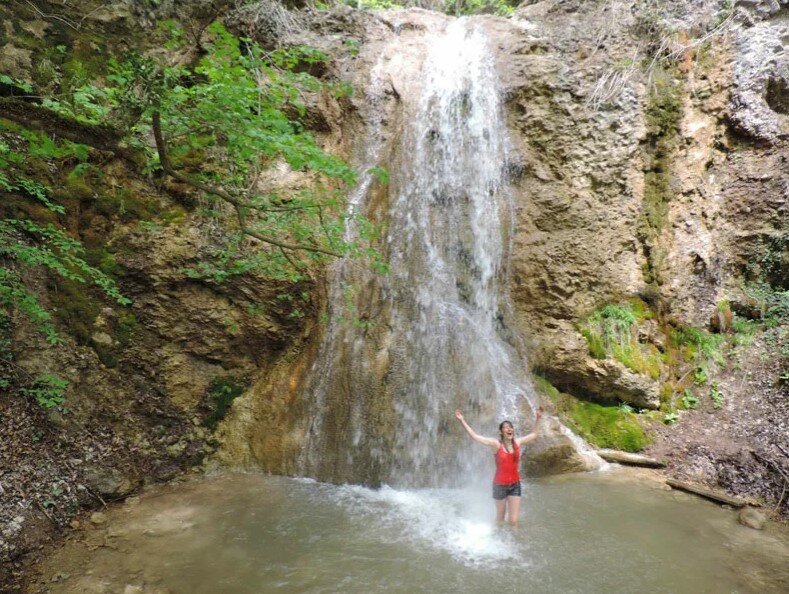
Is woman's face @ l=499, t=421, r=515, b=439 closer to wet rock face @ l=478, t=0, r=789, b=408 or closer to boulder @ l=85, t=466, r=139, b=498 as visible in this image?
wet rock face @ l=478, t=0, r=789, b=408

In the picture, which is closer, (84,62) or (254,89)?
(254,89)

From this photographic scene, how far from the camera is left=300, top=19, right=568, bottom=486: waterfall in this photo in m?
6.50

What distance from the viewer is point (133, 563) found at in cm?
429

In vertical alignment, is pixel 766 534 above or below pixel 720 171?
below

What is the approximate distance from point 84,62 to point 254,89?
5.07 meters

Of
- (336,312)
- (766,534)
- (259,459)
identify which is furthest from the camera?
(336,312)

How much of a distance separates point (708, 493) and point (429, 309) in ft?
14.6

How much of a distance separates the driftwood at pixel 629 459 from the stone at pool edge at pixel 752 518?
1.34 metres

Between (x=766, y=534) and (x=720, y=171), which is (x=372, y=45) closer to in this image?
(x=720, y=171)

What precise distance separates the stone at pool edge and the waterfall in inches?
103

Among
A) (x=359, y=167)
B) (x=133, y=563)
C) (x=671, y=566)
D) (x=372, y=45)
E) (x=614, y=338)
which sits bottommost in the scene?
(x=133, y=563)

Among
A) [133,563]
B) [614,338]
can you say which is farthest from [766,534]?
[133,563]

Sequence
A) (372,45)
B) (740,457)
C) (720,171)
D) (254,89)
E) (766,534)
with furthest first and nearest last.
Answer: (372,45)
(720,171)
(740,457)
(766,534)
(254,89)

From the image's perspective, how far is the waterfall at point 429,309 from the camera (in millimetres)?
6496
